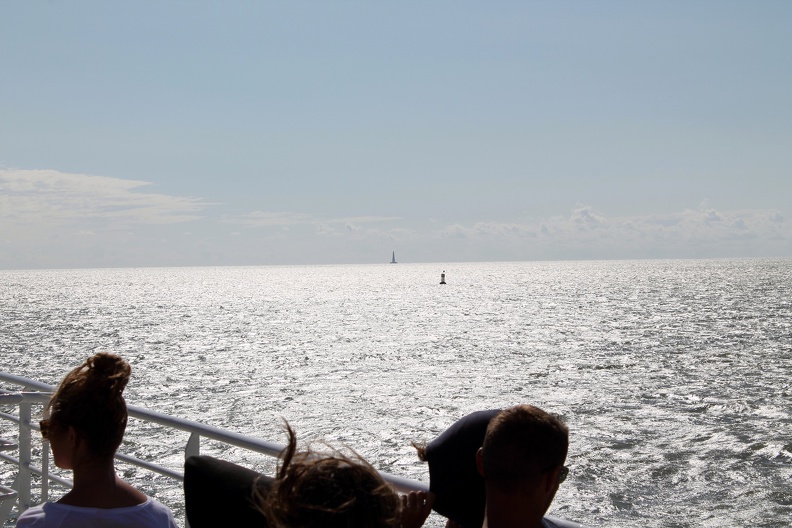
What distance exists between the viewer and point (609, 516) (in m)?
17.1

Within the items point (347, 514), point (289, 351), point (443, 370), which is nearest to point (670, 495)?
point (347, 514)

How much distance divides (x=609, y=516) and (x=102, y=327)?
63662 millimetres

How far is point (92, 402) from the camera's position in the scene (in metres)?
2.31

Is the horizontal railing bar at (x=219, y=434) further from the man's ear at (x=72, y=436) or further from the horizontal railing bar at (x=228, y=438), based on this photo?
the man's ear at (x=72, y=436)

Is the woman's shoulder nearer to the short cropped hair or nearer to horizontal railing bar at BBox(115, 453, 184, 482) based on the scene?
horizontal railing bar at BBox(115, 453, 184, 482)

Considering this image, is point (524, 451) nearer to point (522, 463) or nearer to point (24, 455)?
point (522, 463)

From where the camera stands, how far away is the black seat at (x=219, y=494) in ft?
7.05

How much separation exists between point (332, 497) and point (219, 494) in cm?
107

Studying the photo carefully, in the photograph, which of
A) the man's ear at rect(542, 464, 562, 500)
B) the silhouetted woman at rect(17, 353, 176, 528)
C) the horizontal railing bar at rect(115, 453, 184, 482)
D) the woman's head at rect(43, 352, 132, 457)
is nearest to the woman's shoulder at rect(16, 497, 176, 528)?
the silhouetted woman at rect(17, 353, 176, 528)

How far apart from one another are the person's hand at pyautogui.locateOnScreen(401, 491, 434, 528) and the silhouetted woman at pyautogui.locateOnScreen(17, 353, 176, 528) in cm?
82

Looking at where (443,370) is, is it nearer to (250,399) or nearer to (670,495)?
(250,399)

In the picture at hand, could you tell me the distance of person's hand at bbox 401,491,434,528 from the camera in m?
2.34

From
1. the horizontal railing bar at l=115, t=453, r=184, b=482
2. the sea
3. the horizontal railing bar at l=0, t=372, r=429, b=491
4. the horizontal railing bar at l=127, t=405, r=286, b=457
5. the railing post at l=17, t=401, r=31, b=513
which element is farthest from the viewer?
the sea

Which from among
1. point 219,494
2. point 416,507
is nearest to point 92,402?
point 219,494
